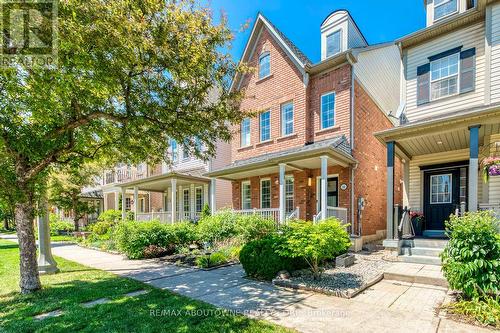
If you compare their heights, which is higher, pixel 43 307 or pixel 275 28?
pixel 275 28

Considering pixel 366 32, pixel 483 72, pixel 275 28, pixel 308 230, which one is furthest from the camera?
pixel 366 32

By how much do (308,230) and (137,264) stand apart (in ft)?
20.3

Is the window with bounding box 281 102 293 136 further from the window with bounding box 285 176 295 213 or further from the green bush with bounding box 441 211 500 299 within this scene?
the green bush with bounding box 441 211 500 299

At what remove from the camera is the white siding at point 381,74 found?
12.4 m

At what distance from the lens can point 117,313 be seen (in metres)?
4.64

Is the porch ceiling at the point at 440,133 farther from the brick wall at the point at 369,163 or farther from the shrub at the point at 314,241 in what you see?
the shrub at the point at 314,241

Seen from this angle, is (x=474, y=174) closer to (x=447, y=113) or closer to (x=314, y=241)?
(x=447, y=113)

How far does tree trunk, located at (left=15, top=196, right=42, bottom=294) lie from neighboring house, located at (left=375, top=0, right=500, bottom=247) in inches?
376

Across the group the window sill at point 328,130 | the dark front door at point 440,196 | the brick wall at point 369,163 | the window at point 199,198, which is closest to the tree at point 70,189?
the window at point 199,198

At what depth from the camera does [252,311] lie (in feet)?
15.6

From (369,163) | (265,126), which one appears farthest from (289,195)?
(369,163)

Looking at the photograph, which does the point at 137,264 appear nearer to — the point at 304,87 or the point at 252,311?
Result: the point at 252,311

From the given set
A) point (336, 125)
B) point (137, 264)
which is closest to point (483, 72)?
point (336, 125)

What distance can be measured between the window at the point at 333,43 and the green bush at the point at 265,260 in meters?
10.6
